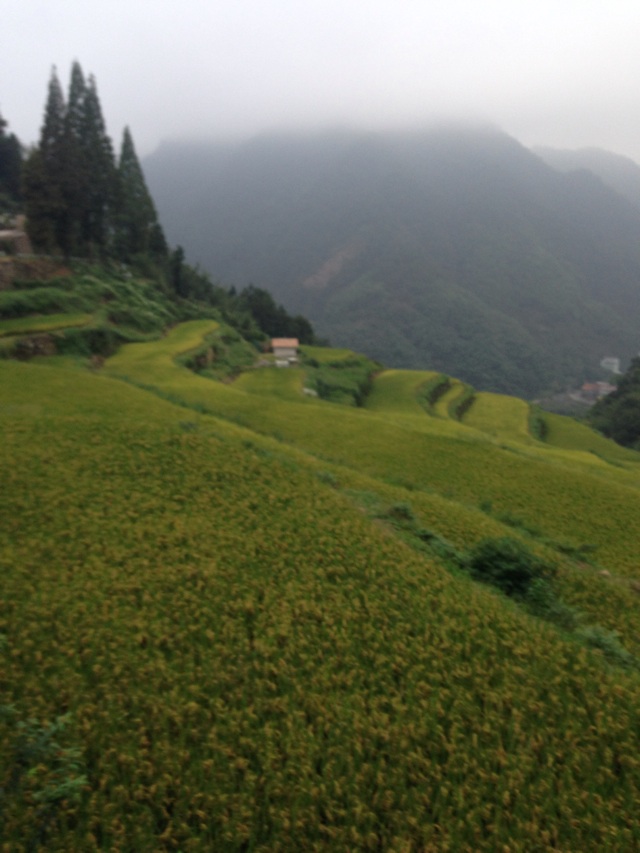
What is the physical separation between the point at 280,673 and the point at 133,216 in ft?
153

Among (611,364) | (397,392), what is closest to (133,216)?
(397,392)

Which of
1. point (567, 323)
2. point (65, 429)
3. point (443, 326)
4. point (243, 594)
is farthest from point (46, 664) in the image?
point (567, 323)

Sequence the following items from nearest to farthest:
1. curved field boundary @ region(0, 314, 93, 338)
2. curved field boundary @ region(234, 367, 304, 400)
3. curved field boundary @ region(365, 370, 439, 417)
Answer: curved field boundary @ region(0, 314, 93, 338) < curved field boundary @ region(234, 367, 304, 400) < curved field boundary @ region(365, 370, 439, 417)

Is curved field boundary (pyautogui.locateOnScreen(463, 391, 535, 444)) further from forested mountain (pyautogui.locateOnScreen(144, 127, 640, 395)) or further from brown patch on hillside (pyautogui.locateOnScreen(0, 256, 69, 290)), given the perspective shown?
forested mountain (pyautogui.locateOnScreen(144, 127, 640, 395))

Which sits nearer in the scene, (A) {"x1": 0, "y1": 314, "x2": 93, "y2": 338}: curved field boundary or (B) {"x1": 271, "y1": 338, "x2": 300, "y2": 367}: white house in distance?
(A) {"x1": 0, "y1": 314, "x2": 93, "y2": 338}: curved field boundary

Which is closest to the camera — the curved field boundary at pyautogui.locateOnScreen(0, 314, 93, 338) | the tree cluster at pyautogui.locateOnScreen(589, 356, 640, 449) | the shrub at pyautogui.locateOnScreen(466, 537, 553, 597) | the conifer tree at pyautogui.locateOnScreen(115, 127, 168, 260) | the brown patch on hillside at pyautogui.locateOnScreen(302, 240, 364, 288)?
the shrub at pyautogui.locateOnScreen(466, 537, 553, 597)

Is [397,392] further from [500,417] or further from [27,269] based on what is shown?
[27,269]

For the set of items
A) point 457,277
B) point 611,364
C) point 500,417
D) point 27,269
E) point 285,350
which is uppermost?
point 457,277

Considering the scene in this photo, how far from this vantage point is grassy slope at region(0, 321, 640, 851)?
5.20 meters

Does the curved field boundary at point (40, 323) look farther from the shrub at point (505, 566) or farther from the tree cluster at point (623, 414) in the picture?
the tree cluster at point (623, 414)

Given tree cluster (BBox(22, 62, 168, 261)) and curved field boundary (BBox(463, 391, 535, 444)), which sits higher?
tree cluster (BBox(22, 62, 168, 261))

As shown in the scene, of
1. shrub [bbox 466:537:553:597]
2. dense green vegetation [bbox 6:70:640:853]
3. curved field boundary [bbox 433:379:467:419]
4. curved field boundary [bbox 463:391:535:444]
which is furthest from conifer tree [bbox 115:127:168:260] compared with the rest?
shrub [bbox 466:537:553:597]

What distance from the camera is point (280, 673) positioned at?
6598mm

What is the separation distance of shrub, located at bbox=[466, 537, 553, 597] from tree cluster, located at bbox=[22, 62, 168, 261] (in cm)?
3364
